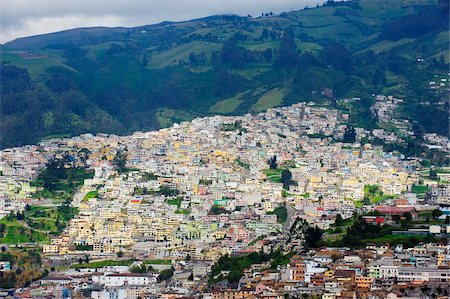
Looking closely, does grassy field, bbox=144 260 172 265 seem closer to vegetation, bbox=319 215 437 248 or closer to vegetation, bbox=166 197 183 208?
vegetation, bbox=319 215 437 248

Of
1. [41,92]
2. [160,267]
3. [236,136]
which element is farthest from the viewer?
[41,92]

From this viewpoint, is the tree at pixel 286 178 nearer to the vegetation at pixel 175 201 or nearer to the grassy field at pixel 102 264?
the vegetation at pixel 175 201

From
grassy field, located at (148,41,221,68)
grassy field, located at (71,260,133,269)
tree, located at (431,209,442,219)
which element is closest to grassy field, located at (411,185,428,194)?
tree, located at (431,209,442,219)

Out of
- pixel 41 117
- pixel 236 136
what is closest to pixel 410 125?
pixel 236 136

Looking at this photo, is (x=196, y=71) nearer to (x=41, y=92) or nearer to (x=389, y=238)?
(x=41, y=92)

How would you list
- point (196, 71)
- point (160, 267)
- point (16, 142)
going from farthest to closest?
point (196, 71), point (16, 142), point (160, 267)

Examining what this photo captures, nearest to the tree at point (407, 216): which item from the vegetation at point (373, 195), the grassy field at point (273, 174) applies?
the vegetation at point (373, 195)

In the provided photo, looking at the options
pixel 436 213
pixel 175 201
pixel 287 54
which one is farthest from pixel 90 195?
pixel 287 54
